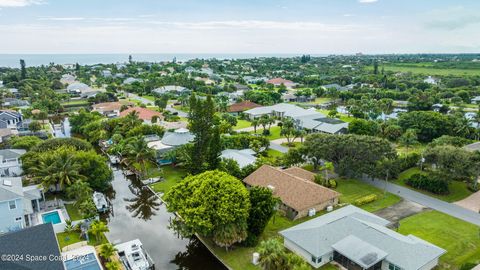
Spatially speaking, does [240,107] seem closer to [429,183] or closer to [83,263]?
[429,183]

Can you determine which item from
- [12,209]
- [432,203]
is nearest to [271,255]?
[12,209]

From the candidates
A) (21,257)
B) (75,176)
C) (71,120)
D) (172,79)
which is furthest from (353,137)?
(172,79)

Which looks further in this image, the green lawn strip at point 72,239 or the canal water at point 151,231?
the green lawn strip at point 72,239

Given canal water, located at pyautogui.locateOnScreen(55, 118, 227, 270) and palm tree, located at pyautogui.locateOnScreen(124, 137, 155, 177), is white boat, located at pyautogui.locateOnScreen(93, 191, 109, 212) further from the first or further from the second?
palm tree, located at pyautogui.locateOnScreen(124, 137, 155, 177)

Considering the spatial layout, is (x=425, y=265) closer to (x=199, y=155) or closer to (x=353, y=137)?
(x=353, y=137)

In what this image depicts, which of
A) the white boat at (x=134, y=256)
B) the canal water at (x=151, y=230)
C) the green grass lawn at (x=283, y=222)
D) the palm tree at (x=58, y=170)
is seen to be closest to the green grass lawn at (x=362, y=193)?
the green grass lawn at (x=283, y=222)

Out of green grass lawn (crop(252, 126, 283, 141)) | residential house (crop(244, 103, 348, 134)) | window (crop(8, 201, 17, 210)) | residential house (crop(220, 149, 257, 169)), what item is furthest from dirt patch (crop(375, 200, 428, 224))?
window (crop(8, 201, 17, 210))

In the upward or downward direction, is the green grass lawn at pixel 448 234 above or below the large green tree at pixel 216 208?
below

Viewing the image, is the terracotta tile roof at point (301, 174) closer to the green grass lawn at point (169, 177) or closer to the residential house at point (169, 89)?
the green grass lawn at point (169, 177)
